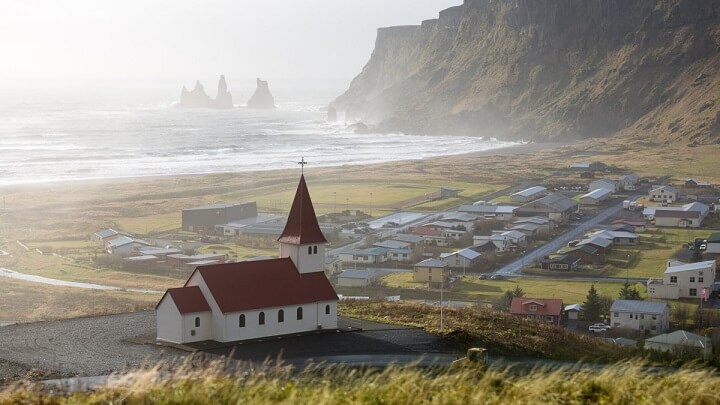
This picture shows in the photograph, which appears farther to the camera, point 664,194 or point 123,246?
point 664,194

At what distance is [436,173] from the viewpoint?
83.3 m

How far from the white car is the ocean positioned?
180ft

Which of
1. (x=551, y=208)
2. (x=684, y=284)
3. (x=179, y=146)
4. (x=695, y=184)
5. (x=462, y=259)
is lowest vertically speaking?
(x=684, y=284)

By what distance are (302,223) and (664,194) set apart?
44.9 metres

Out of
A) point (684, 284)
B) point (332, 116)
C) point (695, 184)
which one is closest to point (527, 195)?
point (695, 184)

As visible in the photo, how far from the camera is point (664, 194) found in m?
66.4

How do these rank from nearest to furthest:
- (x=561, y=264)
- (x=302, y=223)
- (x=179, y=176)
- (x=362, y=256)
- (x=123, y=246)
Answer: (x=302, y=223) < (x=561, y=264) < (x=362, y=256) < (x=123, y=246) < (x=179, y=176)

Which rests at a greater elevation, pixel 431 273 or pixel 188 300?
pixel 188 300

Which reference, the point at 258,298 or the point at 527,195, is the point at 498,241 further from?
the point at 258,298

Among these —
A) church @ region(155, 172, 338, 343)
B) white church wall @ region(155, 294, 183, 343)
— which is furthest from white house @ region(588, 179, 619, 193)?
white church wall @ region(155, 294, 183, 343)

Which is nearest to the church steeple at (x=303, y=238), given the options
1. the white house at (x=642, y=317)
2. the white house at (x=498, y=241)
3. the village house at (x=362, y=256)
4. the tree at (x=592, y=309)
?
the white house at (x=642, y=317)

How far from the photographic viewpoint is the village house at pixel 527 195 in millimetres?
65750

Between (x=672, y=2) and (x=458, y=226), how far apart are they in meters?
83.0

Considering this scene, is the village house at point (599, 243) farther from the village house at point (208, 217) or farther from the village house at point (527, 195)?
the village house at point (208, 217)
